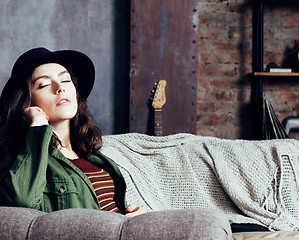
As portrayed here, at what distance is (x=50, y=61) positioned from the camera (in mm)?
1645

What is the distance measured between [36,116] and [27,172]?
0.88ft

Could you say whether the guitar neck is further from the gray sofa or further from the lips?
the gray sofa

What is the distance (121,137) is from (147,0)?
3.31 feet

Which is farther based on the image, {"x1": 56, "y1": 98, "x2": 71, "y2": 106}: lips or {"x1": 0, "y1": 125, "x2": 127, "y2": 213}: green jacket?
{"x1": 56, "y1": 98, "x2": 71, "y2": 106}: lips

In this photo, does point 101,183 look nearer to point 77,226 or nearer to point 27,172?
point 27,172

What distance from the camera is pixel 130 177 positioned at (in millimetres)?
1920

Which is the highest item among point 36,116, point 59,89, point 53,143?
point 59,89

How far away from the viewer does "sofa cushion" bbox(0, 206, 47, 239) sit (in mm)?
852

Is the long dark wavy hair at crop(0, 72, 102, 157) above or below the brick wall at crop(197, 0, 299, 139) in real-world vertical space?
below

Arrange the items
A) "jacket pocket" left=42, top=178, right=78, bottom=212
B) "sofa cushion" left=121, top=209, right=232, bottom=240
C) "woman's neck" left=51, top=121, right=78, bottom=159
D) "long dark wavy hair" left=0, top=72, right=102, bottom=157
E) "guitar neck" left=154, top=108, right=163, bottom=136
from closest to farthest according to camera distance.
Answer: "sofa cushion" left=121, top=209, right=232, bottom=240 < "jacket pocket" left=42, top=178, right=78, bottom=212 < "long dark wavy hair" left=0, top=72, right=102, bottom=157 < "woman's neck" left=51, top=121, right=78, bottom=159 < "guitar neck" left=154, top=108, right=163, bottom=136

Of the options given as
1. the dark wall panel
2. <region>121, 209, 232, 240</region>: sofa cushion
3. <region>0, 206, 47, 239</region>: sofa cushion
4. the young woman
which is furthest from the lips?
the dark wall panel

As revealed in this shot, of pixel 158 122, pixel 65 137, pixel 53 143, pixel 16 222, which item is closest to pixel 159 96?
pixel 158 122

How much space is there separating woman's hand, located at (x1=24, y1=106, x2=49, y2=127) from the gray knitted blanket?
0.48 m

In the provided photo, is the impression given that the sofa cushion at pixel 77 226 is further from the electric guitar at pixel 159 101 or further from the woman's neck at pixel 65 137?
the electric guitar at pixel 159 101
